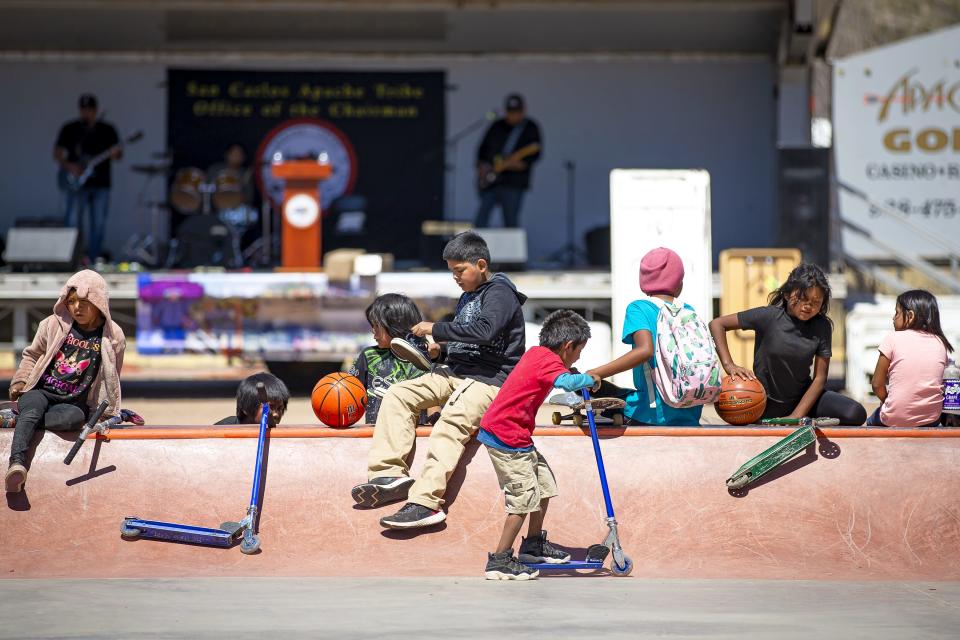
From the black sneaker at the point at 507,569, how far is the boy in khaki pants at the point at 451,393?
1.44ft

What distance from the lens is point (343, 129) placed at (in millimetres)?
17250

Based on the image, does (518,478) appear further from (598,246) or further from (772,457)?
(598,246)

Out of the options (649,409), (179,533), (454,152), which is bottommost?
(179,533)

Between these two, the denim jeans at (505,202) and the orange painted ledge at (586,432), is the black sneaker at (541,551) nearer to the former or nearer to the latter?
the orange painted ledge at (586,432)

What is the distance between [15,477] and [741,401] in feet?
12.2

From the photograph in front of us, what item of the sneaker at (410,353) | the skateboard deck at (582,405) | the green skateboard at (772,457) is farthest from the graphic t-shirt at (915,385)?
the sneaker at (410,353)

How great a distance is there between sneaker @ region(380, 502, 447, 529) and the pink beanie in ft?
5.38

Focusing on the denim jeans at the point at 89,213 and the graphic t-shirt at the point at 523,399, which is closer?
the graphic t-shirt at the point at 523,399

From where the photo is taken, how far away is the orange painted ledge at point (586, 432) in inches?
257

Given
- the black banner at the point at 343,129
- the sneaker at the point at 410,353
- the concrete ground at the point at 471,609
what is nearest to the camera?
the concrete ground at the point at 471,609

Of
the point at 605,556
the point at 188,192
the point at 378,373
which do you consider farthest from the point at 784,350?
the point at 188,192

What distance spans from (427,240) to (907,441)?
9.73 metres

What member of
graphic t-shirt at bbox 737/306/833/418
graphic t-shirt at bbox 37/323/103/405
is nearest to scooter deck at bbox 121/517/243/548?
graphic t-shirt at bbox 37/323/103/405

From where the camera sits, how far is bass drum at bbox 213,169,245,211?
634 inches
